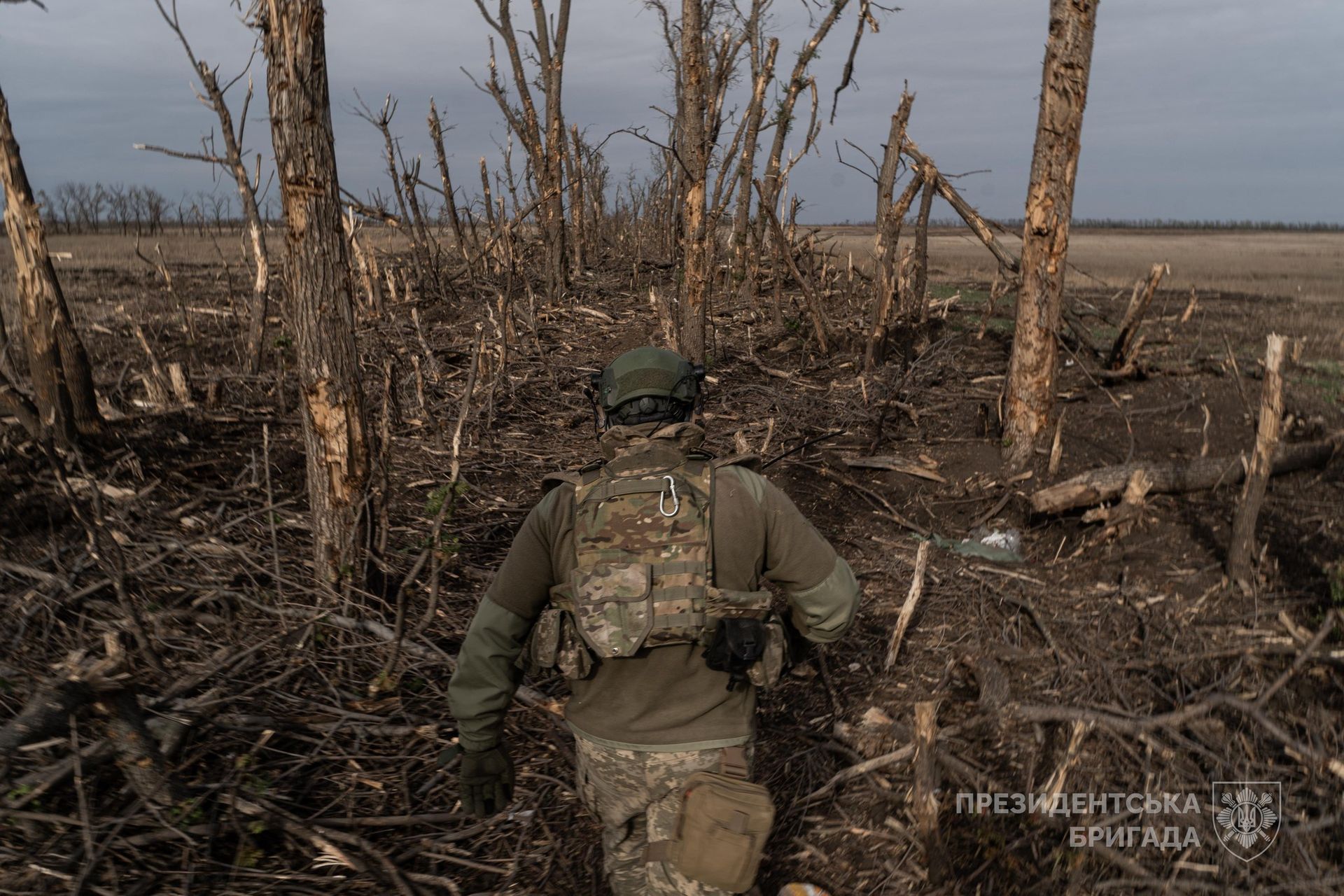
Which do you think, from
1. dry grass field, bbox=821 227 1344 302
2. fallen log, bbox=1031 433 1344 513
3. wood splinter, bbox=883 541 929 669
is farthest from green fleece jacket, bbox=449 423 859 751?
dry grass field, bbox=821 227 1344 302

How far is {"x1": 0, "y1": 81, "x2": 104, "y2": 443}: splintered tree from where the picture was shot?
20.0 ft

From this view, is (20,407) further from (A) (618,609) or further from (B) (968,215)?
(B) (968,215)

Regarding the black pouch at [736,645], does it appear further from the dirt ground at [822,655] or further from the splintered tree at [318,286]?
the splintered tree at [318,286]

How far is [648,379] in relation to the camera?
2.32 m

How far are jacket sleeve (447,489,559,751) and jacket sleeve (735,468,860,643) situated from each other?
2.01 feet

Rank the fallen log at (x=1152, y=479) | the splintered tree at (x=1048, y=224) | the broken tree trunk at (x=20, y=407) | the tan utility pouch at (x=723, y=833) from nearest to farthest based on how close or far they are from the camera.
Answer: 1. the tan utility pouch at (x=723, y=833)
2. the broken tree trunk at (x=20, y=407)
3. the fallen log at (x=1152, y=479)
4. the splintered tree at (x=1048, y=224)

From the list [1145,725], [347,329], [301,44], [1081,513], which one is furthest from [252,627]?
[1081,513]

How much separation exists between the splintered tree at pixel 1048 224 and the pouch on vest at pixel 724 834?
16.8 ft

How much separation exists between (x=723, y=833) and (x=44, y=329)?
6753mm

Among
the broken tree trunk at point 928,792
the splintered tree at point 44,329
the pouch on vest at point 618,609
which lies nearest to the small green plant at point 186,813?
the pouch on vest at point 618,609

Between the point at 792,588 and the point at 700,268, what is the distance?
6.67 m

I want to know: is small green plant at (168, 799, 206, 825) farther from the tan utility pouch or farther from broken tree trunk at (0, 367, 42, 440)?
broken tree trunk at (0, 367, 42, 440)

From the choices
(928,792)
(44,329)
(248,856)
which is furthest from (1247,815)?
(44,329)

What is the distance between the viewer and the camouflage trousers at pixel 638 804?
2.27 meters
